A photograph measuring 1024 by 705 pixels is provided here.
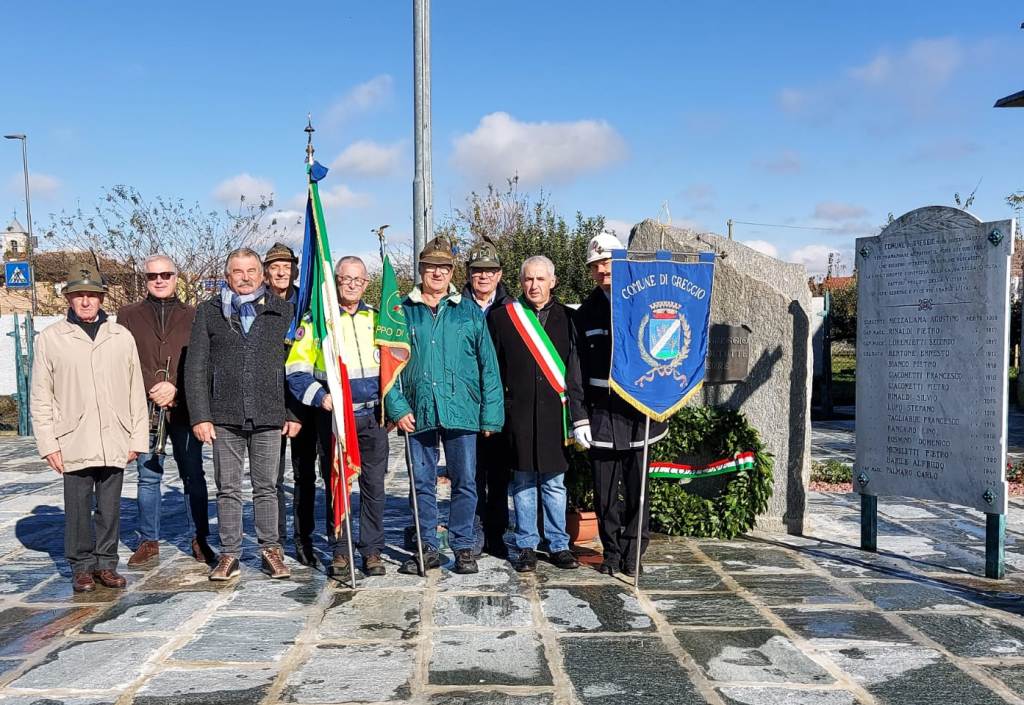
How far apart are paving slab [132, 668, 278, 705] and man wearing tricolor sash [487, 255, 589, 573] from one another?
2.06 meters

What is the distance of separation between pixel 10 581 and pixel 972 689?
5191 mm

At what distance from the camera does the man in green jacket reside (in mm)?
5406

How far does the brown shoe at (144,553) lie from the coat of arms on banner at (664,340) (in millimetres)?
3310

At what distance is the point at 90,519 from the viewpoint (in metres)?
5.35

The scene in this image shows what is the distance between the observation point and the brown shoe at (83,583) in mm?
5179

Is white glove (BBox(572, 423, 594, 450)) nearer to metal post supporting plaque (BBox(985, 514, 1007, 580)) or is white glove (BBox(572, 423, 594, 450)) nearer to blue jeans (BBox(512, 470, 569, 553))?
blue jeans (BBox(512, 470, 569, 553))

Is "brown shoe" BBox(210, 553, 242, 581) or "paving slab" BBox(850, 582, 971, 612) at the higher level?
"brown shoe" BBox(210, 553, 242, 581)

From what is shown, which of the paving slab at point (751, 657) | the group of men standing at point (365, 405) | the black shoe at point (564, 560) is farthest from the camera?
the black shoe at point (564, 560)

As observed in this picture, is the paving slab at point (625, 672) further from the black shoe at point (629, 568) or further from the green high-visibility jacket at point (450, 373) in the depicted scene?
the green high-visibility jacket at point (450, 373)

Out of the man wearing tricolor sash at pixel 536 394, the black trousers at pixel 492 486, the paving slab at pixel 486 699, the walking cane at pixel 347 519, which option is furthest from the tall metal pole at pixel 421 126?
the paving slab at pixel 486 699

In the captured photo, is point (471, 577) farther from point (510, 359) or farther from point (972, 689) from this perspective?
point (972, 689)

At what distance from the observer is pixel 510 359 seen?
561cm

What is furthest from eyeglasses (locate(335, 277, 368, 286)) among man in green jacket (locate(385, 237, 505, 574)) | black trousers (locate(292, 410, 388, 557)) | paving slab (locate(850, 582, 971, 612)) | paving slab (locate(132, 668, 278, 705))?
paving slab (locate(850, 582, 971, 612))

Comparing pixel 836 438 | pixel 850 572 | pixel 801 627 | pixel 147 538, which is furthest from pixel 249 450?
pixel 836 438
